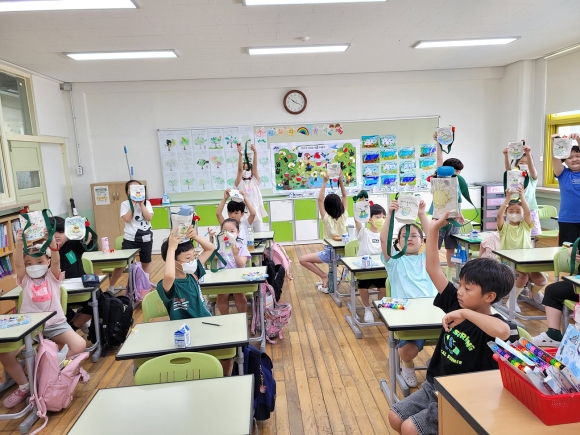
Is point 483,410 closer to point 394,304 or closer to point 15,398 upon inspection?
point 394,304

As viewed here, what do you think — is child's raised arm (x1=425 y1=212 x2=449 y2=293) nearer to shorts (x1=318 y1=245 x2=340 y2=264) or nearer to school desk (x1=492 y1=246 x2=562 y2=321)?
school desk (x1=492 y1=246 x2=562 y2=321)

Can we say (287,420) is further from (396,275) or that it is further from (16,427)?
(16,427)

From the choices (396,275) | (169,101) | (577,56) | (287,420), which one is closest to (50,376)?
(287,420)

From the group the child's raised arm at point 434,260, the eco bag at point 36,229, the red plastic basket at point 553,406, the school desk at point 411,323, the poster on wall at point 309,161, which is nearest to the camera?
the red plastic basket at point 553,406

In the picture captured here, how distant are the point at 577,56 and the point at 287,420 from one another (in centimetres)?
705

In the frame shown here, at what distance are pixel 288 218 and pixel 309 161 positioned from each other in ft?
3.98

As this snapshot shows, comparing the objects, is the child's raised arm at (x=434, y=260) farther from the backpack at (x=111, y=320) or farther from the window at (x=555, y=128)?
the window at (x=555, y=128)

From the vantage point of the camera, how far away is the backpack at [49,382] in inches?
105

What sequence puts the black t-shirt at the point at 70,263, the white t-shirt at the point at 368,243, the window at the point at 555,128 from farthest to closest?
the window at the point at 555,128, the white t-shirt at the point at 368,243, the black t-shirt at the point at 70,263

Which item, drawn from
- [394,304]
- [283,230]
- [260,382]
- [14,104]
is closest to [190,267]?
[260,382]

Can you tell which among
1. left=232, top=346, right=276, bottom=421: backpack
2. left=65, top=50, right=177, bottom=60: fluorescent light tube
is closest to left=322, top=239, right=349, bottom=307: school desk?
left=232, top=346, right=276, bottom=421: backpack

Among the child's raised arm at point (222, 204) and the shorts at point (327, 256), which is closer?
the child's raised arm at point (222, 204)

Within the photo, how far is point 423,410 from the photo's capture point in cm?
191

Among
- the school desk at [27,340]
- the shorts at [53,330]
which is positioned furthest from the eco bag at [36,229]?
the shorts at [53,330]
